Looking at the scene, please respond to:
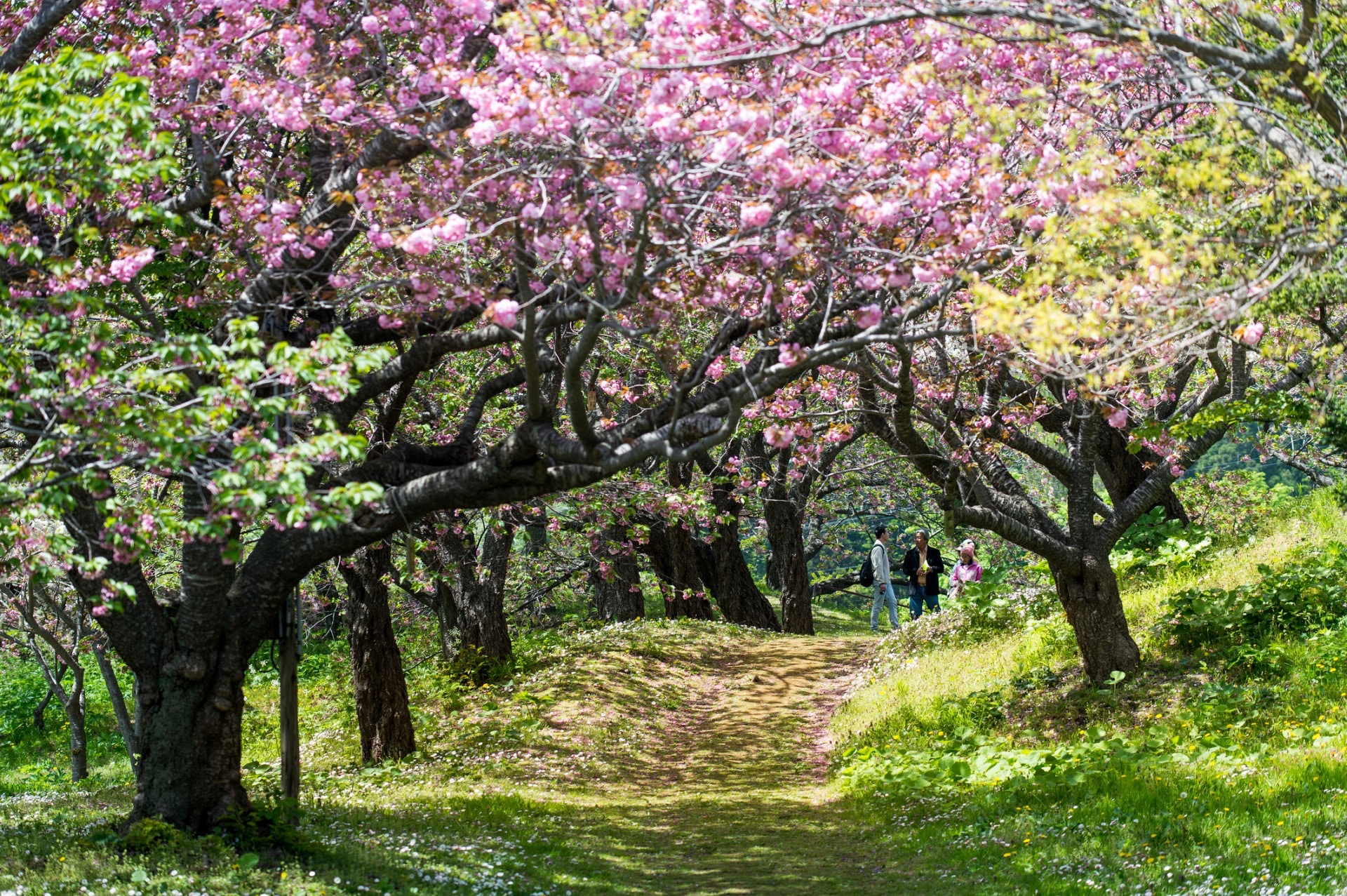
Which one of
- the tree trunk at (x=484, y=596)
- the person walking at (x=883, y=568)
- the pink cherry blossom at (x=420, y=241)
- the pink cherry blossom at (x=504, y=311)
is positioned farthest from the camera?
the person walking at (x=883, y=568)

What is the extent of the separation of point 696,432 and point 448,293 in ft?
6.85

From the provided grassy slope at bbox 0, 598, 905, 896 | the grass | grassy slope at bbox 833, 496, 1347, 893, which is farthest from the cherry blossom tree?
grassy slope at bbox 833, 496, 1347, 893

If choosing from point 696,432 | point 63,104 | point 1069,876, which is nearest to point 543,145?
point 696,432

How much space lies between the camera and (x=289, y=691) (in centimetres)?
1032

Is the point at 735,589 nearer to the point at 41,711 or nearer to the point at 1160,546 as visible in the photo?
the point at 1160,546

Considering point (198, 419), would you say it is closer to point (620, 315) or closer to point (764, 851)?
point (620, 315)

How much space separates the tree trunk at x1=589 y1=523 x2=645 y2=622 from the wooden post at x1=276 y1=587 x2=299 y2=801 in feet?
25.7

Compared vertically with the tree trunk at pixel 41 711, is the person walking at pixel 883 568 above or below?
above

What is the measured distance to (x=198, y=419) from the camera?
6.06 meters

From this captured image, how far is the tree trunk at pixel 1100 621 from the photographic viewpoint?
12.1 m

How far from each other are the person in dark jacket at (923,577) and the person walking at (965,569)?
107 centimetres

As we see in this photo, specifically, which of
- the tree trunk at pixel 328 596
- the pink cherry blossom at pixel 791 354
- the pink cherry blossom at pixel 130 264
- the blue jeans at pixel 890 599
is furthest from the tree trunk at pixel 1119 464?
the pink cherry blossom at pixel 130 264

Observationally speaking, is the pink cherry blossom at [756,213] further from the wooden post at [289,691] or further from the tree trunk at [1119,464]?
the tree trunk at [1119,464]

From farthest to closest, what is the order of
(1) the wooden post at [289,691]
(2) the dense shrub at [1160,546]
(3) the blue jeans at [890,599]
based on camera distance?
1. (3) the blue jeans at [890,599]
2. (2) the dense shrub at [1160,546]
3. (1) the wooden post at [289,691]
